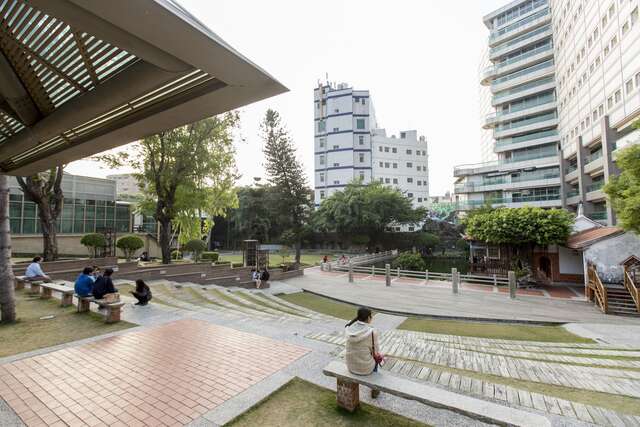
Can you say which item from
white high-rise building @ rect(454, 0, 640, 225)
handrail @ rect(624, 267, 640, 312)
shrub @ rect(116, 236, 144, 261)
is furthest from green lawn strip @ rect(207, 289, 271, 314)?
white high-rise building @ rect(454, 0, 640, 225)

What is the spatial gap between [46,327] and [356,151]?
60.6 m

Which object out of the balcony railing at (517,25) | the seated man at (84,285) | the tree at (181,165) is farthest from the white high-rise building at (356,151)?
the seated man at (84,285)

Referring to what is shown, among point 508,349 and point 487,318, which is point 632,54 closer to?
point 487,318

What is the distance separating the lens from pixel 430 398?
3.51 m

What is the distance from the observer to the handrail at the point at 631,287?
13719 mm

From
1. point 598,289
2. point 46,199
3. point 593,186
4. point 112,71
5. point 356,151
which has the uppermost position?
point 356,151

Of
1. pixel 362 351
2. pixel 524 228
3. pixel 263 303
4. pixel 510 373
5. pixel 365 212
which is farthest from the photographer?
pixel 365 212

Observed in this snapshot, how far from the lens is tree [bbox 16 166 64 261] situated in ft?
48.8

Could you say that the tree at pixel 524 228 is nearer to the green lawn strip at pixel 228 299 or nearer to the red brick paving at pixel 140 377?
the green lawn strip at pixel 228 299

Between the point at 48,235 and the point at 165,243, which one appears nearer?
the point at 48,235

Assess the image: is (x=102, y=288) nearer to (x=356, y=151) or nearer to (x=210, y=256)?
(x=210, y=256)

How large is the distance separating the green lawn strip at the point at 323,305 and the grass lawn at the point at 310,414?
856 cm

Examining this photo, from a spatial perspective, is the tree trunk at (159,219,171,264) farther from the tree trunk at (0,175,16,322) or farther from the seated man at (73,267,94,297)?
the tree trunk at (0,175,16,322)

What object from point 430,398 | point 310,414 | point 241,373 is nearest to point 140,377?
point 241,373
